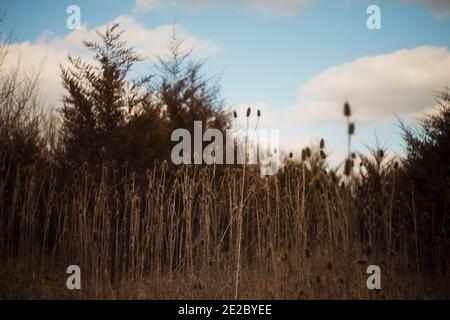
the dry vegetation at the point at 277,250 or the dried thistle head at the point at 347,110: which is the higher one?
the dried thistle head at the point at 347,110

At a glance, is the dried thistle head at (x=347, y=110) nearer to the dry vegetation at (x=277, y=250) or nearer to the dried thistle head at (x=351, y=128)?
the dried thistle head at (x=351, y=128)

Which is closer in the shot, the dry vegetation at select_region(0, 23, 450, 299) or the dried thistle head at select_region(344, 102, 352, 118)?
the dried thistle head at select_region(344, 102, 352, 118)

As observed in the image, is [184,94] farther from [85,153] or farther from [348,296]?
[348,296]

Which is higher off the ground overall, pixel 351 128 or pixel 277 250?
pixel 351 128

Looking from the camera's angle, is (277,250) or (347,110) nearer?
(347,110)

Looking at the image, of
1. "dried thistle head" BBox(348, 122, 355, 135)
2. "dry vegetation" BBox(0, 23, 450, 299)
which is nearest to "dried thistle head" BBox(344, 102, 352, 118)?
"dried thistle head" BBox(348, 122, 355, 135)

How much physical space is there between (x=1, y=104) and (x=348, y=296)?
20.9ft

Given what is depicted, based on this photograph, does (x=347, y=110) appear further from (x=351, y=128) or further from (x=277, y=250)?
(x=277, y=250)

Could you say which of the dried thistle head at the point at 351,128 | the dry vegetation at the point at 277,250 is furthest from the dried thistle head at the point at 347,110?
the dry vegetation at the point at 277,250

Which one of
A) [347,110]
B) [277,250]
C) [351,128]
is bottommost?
[277,250]

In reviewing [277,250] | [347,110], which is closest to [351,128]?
[347,110]

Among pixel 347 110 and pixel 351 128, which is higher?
pixel 347 110

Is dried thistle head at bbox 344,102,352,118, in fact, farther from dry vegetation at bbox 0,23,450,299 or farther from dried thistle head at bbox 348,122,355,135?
dry vegetation at bbox 0,23,450,299
